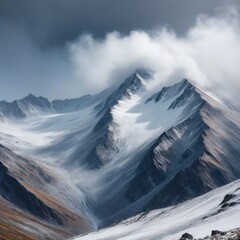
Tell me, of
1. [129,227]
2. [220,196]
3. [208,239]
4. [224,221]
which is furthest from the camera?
[129,227]

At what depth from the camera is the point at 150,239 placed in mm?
147750

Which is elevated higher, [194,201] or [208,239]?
[194,201]

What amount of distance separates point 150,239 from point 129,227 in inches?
2055

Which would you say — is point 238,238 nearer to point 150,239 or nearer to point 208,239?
point 208,239

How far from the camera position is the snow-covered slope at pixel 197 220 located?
4454 inches

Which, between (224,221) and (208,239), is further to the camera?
(224,221)

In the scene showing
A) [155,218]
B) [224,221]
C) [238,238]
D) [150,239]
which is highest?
[155,218]

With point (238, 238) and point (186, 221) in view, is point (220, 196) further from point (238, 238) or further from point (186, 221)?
point (238, 238)

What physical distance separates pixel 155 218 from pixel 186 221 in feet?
163

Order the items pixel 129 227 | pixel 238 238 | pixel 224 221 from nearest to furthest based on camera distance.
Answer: pixel 238 238
pixel 224 221
pixel 129 227

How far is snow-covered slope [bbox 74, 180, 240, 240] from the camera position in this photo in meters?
113

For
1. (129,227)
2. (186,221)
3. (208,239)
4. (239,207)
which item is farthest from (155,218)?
(208,239)

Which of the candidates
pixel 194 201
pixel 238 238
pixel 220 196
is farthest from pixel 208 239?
A: pixel 194 201

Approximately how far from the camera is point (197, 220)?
5679 inches
